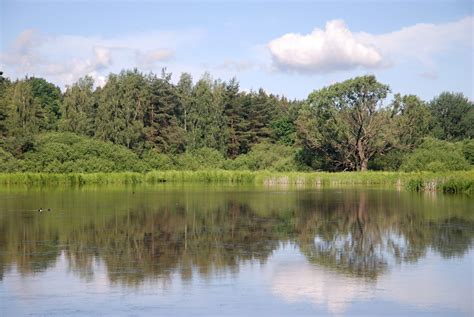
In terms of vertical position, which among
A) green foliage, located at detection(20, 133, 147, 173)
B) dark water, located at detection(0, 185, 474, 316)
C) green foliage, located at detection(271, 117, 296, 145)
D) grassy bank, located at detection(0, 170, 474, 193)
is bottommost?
dark water, located at detection(0, 185, 474, 316)

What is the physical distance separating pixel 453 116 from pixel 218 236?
74.2m

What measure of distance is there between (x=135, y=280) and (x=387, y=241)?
7622 mm

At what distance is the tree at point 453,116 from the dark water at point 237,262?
203 ft

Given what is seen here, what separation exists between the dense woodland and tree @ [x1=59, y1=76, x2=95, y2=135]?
0.34 ft

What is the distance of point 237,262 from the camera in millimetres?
14109

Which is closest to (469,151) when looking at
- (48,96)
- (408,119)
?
(408,119)

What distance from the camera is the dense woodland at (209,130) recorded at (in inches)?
2343

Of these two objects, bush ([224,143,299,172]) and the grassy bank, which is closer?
the grassy bank

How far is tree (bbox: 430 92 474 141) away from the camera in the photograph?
278 feet

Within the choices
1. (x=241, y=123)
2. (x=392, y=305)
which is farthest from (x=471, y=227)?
(x=241, y=123)

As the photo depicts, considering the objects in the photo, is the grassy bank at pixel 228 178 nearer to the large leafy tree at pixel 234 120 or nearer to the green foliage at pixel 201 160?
the green foliage at pixel 201 160

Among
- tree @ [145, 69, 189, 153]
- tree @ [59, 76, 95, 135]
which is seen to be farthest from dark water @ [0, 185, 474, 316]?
tree @ [145, 69, 189, 153]

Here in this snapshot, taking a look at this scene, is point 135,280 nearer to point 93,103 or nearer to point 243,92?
point 93,103

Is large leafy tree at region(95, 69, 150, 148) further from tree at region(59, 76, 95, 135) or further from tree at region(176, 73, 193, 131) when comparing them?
tree at region(176, 73, 193, 131)
